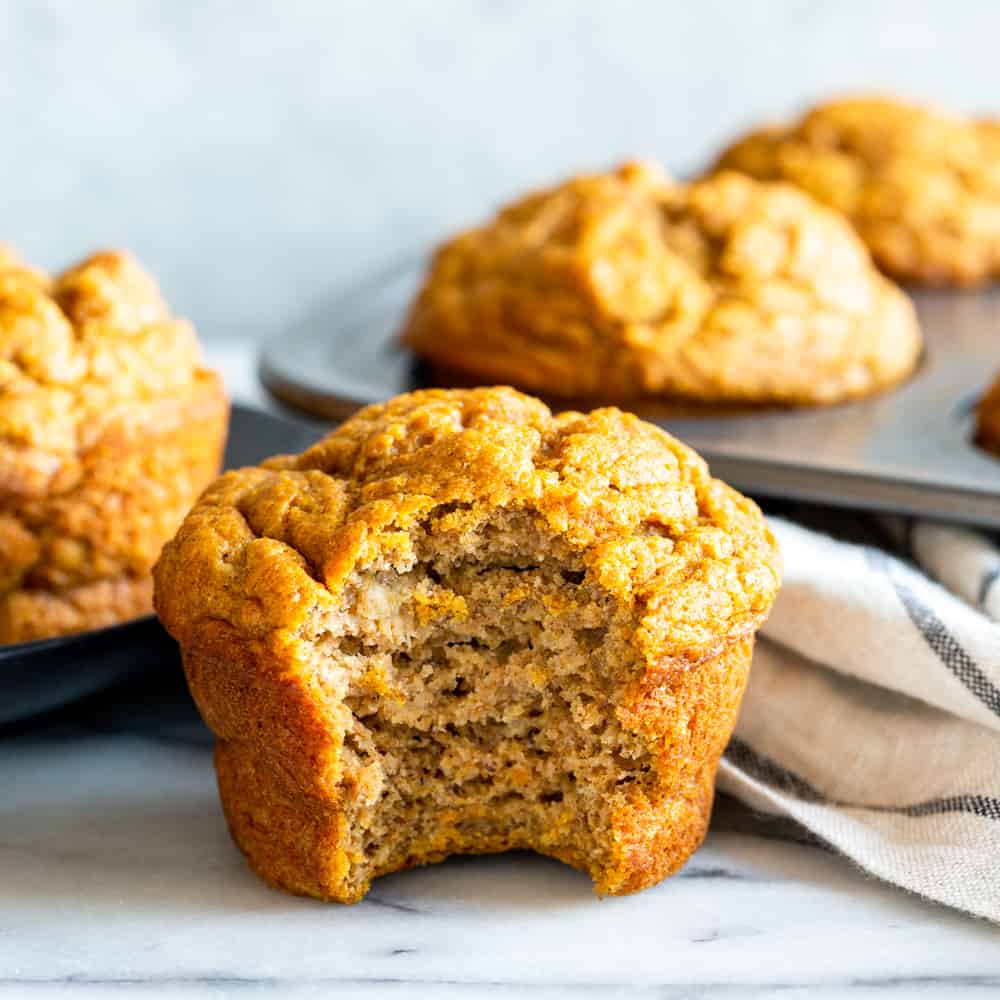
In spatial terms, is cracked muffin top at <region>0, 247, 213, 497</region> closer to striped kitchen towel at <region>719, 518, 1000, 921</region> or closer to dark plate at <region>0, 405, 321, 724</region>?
dark plate at <region>0, 405, 321, 724</region>

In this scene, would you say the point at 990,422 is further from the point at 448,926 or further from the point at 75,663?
the point at 75,663

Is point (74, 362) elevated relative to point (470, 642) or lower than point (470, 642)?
elevated

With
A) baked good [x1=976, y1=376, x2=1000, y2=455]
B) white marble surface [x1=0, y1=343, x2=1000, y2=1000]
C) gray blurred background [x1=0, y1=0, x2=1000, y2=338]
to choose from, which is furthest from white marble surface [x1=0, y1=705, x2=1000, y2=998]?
gray blurred background [x1=0, y1=0, x2=1000, y2=338]

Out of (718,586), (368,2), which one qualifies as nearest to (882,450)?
(718,586)

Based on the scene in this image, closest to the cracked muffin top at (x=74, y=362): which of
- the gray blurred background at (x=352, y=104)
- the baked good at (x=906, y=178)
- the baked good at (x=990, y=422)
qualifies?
the baked good at (x=990, y=422)

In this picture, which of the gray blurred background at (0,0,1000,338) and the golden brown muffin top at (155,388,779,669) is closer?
the golden brown muffin top at (155,388,779,669)

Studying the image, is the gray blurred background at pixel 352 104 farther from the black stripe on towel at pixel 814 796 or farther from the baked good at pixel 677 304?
the black stripe on towel at pixel 814 796

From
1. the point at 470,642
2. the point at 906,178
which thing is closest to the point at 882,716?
the point at 470,642
